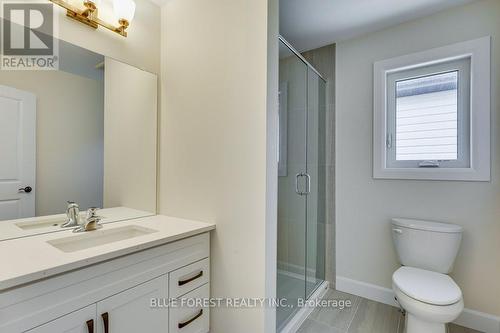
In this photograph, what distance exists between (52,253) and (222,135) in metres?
0.96

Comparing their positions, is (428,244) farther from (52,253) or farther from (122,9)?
(122,9)

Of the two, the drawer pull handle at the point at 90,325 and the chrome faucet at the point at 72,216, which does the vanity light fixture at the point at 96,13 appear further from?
the drawer pull handle at the point at 90,325

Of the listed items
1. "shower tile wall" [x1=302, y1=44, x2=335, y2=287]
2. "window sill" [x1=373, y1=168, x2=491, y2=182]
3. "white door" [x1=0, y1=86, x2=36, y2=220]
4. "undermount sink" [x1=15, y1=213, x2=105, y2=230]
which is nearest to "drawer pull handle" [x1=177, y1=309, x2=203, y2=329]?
"undermount sink" [x1=15, y1=213, x2=105, y2=230]

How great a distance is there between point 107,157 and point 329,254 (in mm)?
2058

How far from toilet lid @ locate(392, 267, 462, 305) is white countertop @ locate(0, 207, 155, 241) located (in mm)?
1786

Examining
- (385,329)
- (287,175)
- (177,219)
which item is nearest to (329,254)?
(385,329)

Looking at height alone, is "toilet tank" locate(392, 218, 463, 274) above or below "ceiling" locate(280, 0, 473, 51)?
below

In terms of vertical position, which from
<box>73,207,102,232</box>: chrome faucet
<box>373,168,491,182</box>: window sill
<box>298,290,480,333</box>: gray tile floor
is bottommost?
<box>298,290,480,333</box>: gray tile floor

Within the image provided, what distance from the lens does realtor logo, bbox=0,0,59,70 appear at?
1153 mm

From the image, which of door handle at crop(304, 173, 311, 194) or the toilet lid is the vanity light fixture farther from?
the toilet lid

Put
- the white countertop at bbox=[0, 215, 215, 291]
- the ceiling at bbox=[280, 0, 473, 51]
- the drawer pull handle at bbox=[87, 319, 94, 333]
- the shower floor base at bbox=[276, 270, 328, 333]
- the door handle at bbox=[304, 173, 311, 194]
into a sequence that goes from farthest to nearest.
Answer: the door handle at bbox=[304, 173, 311, 194] → the ceiling at bbox=[280, 0, 473, 51] → the shower floor base at bbox=[276, 270, 328, 333] → the drawer pull handle at bbox=[87, 319, 94, 333] → the white countertop at bbox=[0, 215, 215, 291]

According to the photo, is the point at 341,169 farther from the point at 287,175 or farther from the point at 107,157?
the point at 107,157

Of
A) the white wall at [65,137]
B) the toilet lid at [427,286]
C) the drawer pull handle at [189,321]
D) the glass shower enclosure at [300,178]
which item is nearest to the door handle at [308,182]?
the glass shower enclosure at [300,178]

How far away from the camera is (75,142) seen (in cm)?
139
